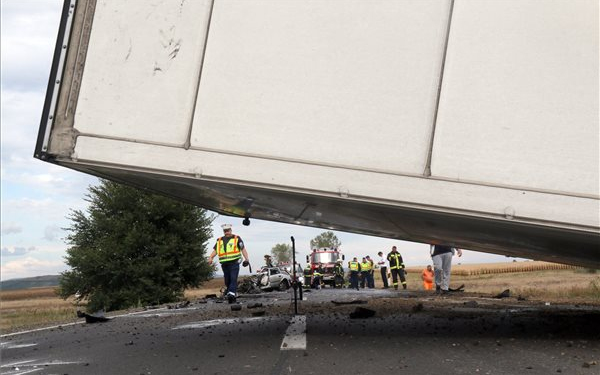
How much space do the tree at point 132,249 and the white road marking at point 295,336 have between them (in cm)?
1361

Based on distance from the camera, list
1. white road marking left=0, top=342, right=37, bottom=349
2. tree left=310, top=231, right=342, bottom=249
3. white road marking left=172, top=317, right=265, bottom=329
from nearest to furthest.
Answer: white road marking left=0, top=342, right=37, bottom=349 → white road marking left=172, top=317, right=265, bottom=329 → tree left=310, top=231, right=342, bottom=249

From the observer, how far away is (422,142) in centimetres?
479

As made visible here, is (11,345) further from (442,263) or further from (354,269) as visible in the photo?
(354,269)

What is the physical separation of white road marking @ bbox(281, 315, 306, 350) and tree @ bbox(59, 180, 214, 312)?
13611 mm

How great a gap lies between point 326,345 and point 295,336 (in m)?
0.65

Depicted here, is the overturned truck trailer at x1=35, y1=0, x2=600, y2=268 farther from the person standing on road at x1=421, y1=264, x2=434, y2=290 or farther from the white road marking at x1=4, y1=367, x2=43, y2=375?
the person standing on road at x1=421, y1=264, x2=434, y2=290

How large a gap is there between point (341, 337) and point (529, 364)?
181cm

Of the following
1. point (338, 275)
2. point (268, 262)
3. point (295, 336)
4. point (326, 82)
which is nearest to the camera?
point (326, 82)

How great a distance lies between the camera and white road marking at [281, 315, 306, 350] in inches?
213

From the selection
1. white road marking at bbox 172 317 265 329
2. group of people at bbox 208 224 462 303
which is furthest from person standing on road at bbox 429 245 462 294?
white road marking at bbox 172 317 265 329

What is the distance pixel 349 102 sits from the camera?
4828 millimetres

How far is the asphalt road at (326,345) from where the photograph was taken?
4.64 m

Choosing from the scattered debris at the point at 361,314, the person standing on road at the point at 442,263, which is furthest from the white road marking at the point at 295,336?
the person standing on road at the point at 442,263

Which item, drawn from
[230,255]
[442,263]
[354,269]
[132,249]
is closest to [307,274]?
[354,269]
